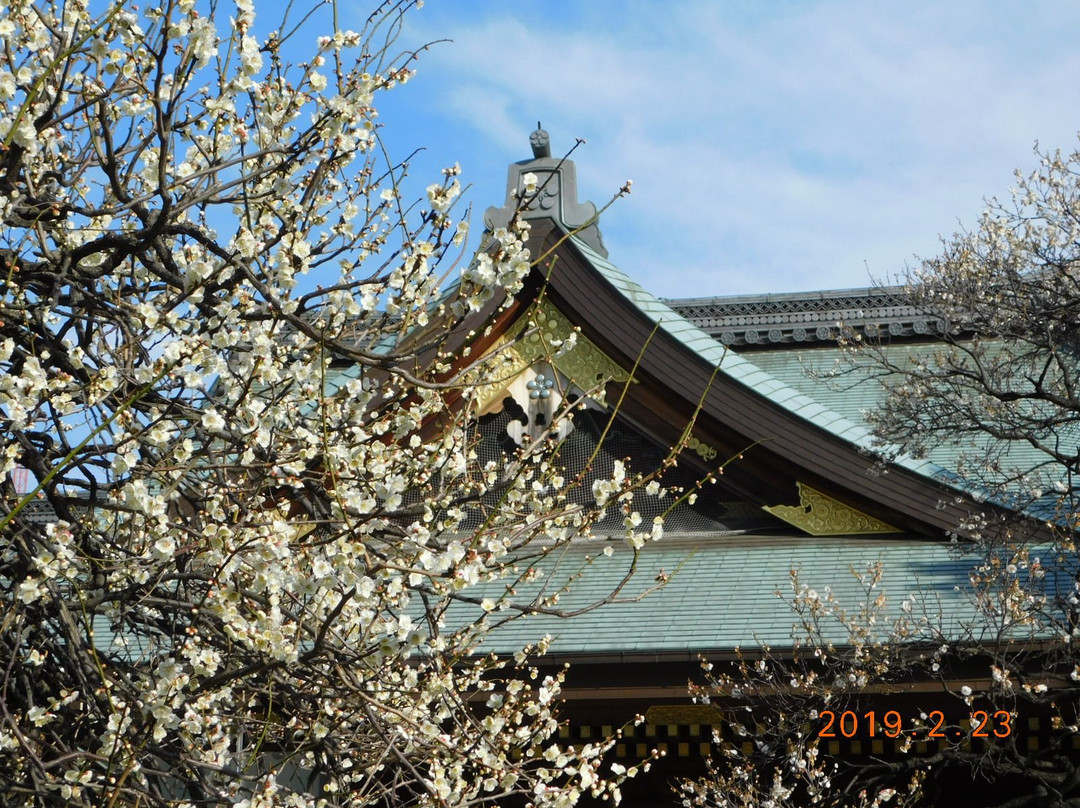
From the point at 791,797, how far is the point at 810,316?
703cm

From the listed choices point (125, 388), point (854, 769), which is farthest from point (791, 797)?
point (125, 388)

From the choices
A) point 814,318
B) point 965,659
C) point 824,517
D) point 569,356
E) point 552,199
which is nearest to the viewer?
point 965,659

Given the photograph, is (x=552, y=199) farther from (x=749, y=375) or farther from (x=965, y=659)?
(x=965, y=659)

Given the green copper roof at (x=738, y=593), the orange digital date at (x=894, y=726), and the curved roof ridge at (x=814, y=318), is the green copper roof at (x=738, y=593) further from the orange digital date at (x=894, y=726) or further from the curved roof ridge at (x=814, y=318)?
the curved roof ridge at (x=814, y=318)

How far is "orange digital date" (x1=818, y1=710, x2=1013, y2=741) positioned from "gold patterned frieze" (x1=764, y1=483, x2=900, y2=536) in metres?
1.51

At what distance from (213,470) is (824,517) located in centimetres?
502

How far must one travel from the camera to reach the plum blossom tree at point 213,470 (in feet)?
14.8

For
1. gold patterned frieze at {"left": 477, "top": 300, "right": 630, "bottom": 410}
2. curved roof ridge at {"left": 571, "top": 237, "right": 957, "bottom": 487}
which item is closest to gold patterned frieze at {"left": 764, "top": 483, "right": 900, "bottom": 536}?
curved roof ridge at {"left": 571, "top": 237, "right": 957, "bottom": 487}

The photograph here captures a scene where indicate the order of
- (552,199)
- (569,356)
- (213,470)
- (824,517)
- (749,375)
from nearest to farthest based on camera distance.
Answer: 1. (213,470)
2. (824,517)
3. (749,375)
4. (569,356)
5. (552,199)

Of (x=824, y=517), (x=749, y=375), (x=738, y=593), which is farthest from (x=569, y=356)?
(x=738, y=593)

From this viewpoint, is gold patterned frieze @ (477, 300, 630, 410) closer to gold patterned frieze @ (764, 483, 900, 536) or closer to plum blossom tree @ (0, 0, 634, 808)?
gold patterned frieze @ (764, 483, 900, 536)

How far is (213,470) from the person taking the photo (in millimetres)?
5211

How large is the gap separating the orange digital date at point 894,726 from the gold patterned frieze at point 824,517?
4.96 ft

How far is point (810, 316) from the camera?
14398 mm
